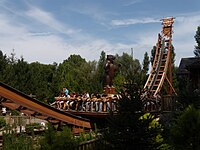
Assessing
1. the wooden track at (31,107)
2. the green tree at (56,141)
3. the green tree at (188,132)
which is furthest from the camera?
the wooden track at (31,107)

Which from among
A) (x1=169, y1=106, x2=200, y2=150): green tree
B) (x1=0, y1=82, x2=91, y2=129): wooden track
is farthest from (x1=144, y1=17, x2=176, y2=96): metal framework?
(x1=169, y1=106, x2=200, y2=150): green tree

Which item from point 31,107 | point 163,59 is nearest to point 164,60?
point 163,59

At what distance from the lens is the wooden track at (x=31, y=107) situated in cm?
1190

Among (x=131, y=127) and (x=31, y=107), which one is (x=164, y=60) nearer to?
(x=31, y=107)

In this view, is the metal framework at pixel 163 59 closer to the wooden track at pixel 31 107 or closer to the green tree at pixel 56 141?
the wooden track at pixel 31 107

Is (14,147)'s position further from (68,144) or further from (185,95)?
(185,95)

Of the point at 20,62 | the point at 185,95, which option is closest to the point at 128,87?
the point at 185,95

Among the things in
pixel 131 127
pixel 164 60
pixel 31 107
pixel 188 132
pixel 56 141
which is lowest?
pixel 56 141

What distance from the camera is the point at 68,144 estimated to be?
25.2 feet

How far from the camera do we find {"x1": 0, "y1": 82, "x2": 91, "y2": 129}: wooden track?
11.9 meters

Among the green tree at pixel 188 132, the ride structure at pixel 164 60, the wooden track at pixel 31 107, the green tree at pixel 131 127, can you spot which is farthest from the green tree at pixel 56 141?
the ride structure at pixel 164 60

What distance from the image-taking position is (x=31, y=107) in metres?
12.6

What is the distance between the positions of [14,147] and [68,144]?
1.62 meters

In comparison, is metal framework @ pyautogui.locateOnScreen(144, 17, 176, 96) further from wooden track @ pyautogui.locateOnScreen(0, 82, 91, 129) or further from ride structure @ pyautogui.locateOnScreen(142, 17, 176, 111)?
wooden track @ pyautogui.locateOnScreen(0, 82, 91, 129)
